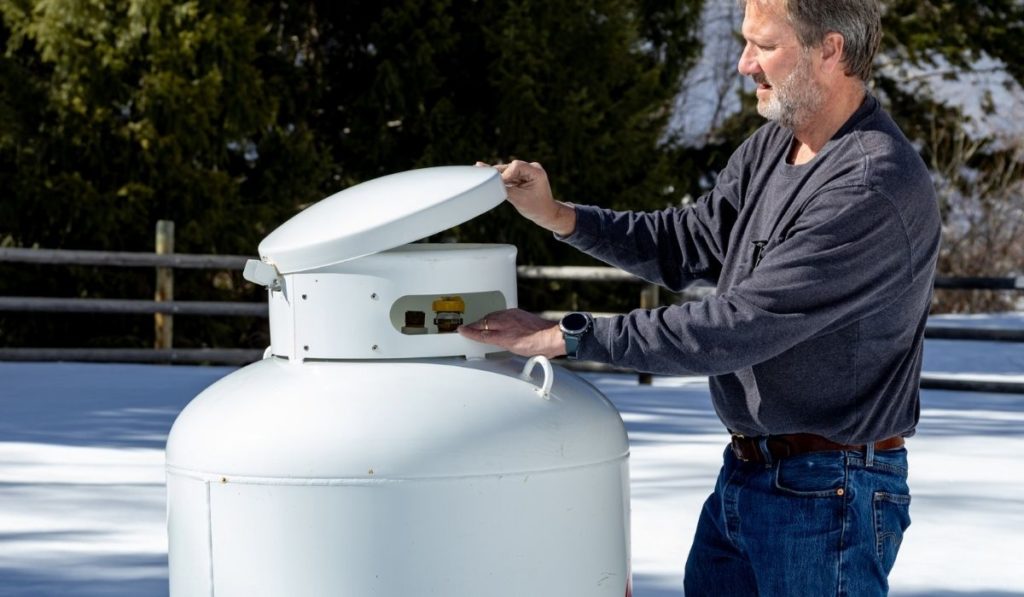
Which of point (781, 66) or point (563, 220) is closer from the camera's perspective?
point (781, 66)

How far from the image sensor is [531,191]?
2504 mm

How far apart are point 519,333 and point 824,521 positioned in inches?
22.1

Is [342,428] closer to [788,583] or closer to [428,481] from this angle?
[428,481]

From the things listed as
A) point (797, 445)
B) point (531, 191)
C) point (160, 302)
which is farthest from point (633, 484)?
point (160, 302)

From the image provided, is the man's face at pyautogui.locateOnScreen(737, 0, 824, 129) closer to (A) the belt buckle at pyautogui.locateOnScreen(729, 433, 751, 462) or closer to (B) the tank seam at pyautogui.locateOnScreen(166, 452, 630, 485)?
(A) the belt buckle at pyautogui.locateOnScreen(729, 433, 751, 462)

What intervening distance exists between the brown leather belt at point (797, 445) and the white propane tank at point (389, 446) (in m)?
Answer: 0.22

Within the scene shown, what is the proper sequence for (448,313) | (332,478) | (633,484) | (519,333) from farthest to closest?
(633,484) → (448,313) → (519,333) → (332,478)

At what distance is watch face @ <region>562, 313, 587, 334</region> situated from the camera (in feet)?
6.86

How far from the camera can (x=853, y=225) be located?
80.1 inches

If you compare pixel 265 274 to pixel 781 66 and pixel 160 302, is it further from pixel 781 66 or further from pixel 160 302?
pixel 160 302

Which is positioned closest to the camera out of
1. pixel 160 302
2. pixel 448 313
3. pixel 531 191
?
pixel 448 313

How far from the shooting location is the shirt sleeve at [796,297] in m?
2.03

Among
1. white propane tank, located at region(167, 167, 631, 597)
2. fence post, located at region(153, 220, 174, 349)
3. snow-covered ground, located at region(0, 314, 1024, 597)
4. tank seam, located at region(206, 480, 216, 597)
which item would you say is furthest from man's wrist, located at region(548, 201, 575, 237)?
fence post, located at region(153, 220, 174, 349)

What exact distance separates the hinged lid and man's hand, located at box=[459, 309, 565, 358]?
0.17 meters
